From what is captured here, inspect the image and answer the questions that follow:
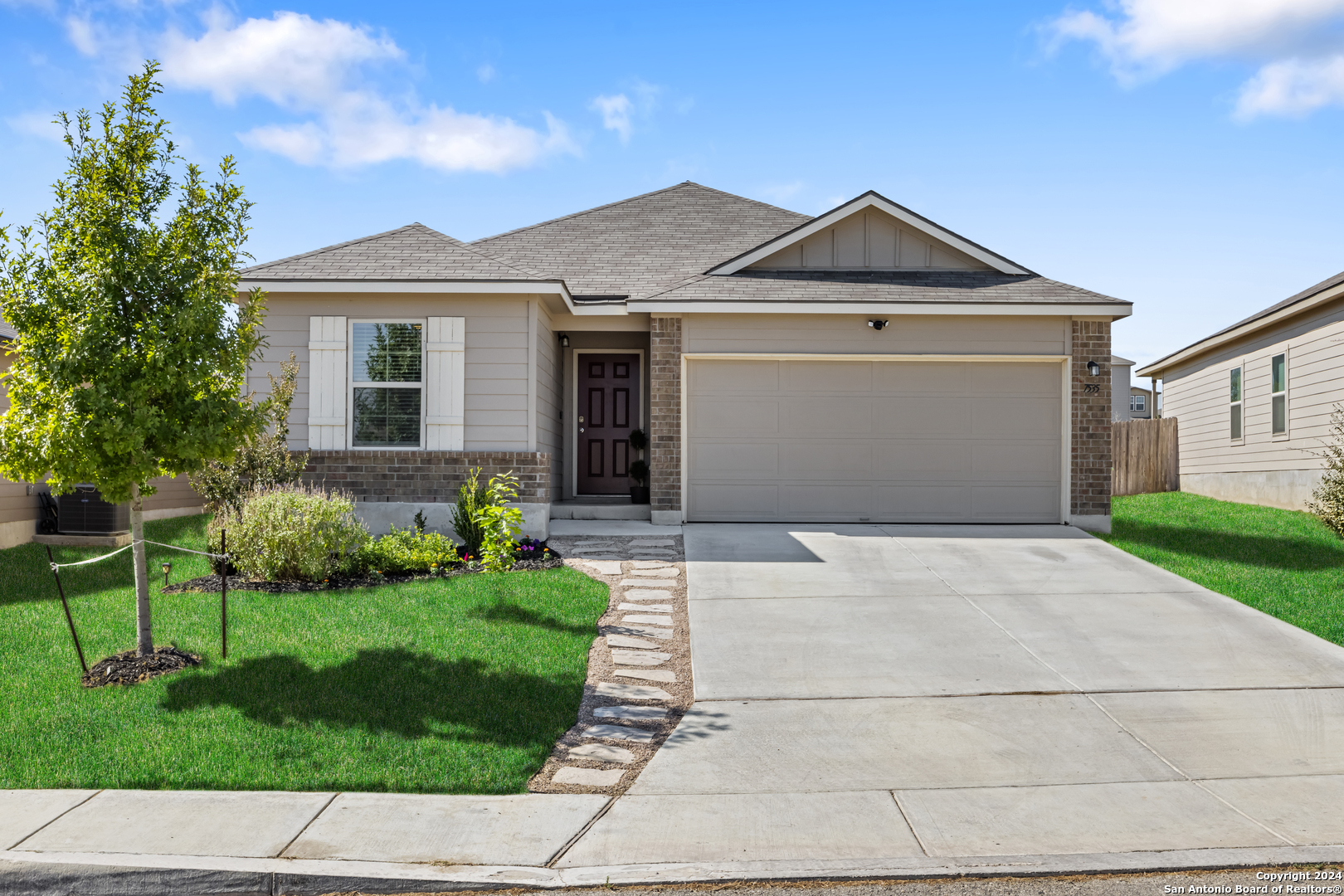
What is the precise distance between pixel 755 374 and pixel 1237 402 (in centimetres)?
1123

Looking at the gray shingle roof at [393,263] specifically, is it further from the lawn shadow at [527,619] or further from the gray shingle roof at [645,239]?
the lawn shadow at [527,619]

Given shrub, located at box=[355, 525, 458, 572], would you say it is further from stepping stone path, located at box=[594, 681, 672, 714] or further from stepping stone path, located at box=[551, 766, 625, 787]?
stepping stone path, located at box=[551, 766, 625, 787]

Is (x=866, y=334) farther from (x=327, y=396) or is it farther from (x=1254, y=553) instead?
(x=327, y=396)

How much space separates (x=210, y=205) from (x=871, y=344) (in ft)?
27.6

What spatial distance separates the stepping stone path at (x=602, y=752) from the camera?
4801mm

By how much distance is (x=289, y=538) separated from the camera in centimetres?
818

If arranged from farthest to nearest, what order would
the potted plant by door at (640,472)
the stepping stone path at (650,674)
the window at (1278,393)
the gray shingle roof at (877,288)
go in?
the window at (1278,393), the potted plant by door at (640,472), the gray shingle roof at (877,288), the stepping stone path at (650,674)

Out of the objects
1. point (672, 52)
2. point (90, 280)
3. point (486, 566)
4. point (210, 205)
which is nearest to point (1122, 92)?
point (672, 52)

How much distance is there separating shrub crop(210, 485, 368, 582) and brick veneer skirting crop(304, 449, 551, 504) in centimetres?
255

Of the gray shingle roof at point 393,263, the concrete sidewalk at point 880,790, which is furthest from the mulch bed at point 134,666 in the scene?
the gray shingle roof at point 393,263

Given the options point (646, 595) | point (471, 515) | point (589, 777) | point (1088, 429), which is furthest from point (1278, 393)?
point (589, 777)

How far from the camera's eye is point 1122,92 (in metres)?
10.5

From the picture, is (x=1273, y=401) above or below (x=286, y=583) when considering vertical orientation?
above

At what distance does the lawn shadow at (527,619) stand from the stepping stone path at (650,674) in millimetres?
734
